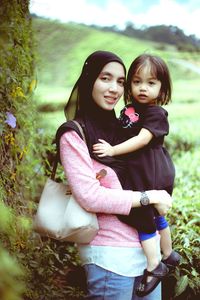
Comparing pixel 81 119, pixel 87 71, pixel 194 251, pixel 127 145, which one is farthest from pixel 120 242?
pixel 194 251

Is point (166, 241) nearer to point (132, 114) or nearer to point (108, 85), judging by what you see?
point (132, 114)

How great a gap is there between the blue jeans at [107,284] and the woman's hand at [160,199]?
37 cm

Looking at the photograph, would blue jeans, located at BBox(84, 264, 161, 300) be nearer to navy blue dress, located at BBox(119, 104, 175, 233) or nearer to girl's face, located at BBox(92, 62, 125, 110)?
navy blue dress, located at BBox(119, 104, 175, 233)

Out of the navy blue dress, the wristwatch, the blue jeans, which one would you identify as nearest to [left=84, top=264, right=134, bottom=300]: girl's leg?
the blue jeans

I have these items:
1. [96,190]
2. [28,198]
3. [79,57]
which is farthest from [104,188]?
[79,57]

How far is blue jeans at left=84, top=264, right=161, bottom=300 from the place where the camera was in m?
2.41

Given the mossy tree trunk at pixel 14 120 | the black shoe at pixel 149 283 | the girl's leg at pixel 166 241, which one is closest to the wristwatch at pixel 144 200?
the black shoe at pixel 149 283

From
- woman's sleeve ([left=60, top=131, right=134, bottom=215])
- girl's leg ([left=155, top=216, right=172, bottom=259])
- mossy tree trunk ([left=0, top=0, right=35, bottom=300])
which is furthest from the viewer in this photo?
girl's leg ([left=155, top=216, right=172, bottom=259])

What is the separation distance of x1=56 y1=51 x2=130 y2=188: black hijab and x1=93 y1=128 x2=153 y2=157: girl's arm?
0.03 m

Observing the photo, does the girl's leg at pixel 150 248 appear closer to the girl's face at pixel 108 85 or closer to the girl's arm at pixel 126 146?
the girl's arm at pixel 126 146

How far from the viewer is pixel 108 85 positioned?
2500 millimetres

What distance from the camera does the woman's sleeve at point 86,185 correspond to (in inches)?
91.7

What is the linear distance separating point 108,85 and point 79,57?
24.5ft

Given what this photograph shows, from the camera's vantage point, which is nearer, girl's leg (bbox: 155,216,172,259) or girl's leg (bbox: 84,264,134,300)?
girl's leg (bbox: 84,264,134,300)
